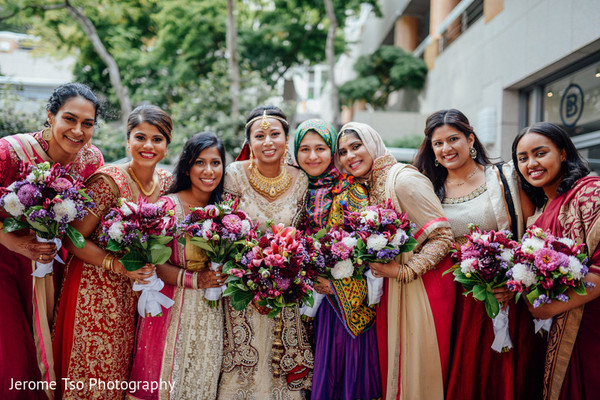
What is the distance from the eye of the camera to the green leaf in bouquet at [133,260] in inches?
110

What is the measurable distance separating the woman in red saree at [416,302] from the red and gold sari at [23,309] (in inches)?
97.2

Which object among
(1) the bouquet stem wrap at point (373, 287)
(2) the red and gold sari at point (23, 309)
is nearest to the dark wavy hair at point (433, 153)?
(1) the bouquet stem wrap at point (373, 287)

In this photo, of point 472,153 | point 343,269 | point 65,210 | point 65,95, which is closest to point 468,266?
point 343,269

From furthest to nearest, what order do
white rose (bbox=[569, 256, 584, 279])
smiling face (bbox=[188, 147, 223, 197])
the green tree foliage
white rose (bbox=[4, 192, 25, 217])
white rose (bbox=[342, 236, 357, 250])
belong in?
the green tree foliage, smiling face (bbox=[188, 147, 223, 197]), white rose (bbox=[342, 236, 357, 250]), white rose (bbox=[4, 192, 25, 217]), white rose (bbox=[569, 256, 584, 279])

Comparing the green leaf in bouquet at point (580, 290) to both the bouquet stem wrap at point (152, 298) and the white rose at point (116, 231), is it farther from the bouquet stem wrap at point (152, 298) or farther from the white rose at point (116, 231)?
the white rose at point (116, 231)

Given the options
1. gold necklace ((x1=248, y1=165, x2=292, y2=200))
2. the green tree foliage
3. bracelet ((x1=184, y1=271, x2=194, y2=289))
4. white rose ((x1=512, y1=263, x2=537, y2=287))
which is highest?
the green tree foliage

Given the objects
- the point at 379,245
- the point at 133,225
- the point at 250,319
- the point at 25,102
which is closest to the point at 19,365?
the point at 133,225

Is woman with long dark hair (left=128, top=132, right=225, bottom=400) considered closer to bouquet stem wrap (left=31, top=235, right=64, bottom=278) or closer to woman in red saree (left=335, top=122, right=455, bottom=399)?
bouquet stem wrap (left=31, top=235, right=64, bottom=278)

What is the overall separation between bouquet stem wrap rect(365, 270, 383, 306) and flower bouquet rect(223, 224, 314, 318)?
510 mm

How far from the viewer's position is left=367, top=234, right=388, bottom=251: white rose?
2.85 meters

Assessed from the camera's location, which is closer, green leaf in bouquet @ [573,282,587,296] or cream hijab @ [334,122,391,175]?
green leaf in bouquet @ [573,282,587,296]

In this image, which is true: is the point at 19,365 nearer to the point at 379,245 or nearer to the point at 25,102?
the point at 379,245

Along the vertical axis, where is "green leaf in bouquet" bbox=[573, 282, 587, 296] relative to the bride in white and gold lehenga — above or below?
above

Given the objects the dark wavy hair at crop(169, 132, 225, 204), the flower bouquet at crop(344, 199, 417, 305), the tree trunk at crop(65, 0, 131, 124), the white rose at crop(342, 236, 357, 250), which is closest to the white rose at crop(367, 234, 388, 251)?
the flower bouquet at crop(344, 199, 417, 305)
